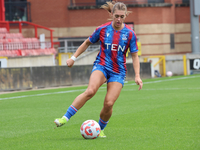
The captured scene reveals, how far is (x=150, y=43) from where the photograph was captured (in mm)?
35625

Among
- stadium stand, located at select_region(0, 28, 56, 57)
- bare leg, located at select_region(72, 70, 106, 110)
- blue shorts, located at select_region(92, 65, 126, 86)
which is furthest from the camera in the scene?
stadium stand, located at select_region(0, 28, 56, 57)

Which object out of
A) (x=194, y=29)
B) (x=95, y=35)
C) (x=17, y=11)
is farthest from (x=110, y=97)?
(x=17, y=11)

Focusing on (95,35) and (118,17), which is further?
(95,35)

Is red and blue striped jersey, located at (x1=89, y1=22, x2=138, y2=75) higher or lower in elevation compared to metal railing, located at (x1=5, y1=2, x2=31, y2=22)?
lower

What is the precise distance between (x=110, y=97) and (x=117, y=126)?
1652mm

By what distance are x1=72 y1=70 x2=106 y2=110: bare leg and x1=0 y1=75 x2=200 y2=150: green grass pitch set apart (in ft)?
2.02

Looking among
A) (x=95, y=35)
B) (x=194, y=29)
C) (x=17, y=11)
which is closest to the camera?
(x=95, y=35)

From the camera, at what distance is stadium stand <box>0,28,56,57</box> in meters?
24.9

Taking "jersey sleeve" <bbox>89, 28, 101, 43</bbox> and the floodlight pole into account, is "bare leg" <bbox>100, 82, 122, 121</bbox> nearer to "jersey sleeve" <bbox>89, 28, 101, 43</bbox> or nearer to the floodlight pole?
"jersey sleeve" <bbox>89, 28, 101, 43</bbox>

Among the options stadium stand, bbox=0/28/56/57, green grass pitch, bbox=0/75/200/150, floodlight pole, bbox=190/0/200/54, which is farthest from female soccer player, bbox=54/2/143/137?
floodlight pole, bbox=190/0/200/54

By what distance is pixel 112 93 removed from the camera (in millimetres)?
6309

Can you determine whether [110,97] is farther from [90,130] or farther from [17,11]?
[17,11]

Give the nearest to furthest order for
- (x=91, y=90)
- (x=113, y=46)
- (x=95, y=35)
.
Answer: (x=91, y=90) < (x=113, y=46) < (x=95, y=35)

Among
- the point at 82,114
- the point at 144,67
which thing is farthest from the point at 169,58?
the point at 82,114
